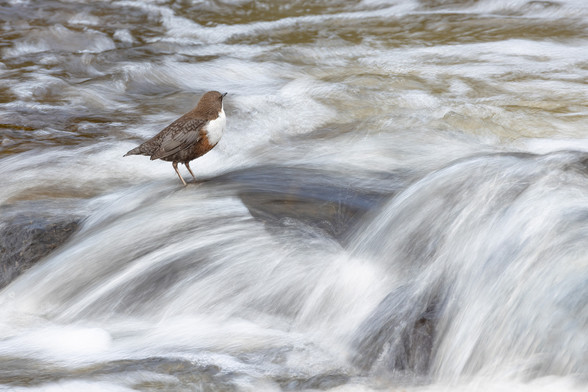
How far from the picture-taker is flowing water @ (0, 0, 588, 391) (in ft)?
10.5

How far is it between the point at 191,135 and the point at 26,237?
1069 mm

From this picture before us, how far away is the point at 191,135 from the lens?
4348 millimetres

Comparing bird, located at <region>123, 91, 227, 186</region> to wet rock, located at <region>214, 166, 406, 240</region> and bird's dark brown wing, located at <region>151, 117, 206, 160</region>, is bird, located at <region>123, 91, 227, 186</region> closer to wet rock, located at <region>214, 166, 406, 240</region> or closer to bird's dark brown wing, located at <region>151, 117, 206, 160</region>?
bird's dark brown wing, located at <region>151, 117, 206, 160</region>

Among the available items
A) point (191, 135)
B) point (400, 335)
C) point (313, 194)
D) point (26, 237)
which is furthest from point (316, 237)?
point (26, 237)

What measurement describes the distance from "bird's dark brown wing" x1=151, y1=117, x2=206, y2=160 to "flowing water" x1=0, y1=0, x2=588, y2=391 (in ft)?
1.09

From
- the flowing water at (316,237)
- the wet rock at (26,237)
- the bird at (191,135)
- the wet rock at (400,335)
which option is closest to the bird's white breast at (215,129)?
the bird at (191,135)

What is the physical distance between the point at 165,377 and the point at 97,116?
3.83 meters

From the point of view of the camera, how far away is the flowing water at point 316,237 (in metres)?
3.20

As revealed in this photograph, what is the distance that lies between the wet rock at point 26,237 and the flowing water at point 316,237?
0.06 m

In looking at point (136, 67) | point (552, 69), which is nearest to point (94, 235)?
point (136, 67)

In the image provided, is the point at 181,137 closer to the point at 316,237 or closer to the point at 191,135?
the point at 191,135

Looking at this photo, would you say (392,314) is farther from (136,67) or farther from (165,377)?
(136,67)

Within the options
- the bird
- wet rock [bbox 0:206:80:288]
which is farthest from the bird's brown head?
wet rock [bbox 0:206:80:288]

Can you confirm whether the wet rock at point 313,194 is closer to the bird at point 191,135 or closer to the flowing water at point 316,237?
the flowing water at point 316,237
